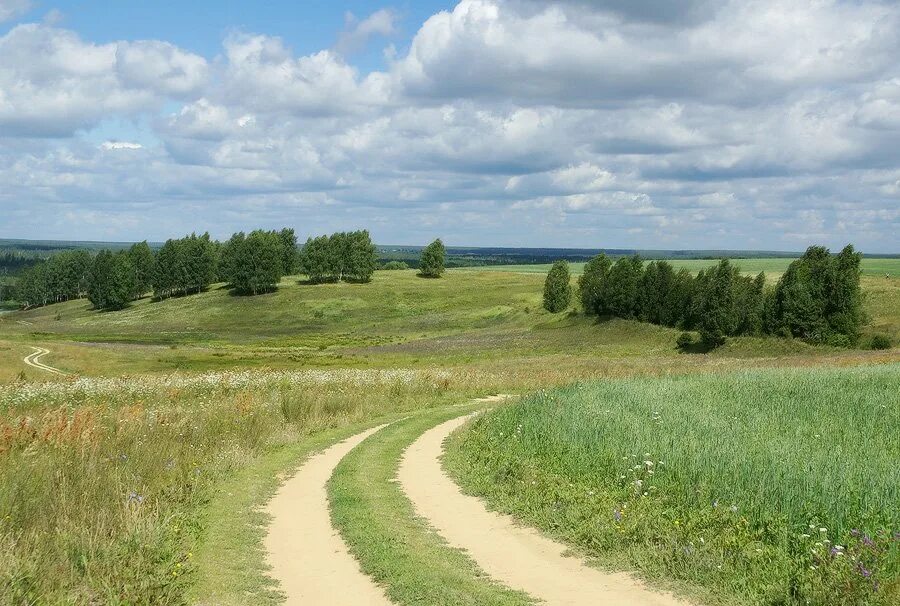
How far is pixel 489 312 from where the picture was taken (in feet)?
396

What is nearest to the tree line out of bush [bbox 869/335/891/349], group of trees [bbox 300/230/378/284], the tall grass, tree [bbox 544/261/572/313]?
group of trees [bbox 300/230/378/284]

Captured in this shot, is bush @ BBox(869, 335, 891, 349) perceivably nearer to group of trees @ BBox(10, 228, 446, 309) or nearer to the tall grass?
the tall grass

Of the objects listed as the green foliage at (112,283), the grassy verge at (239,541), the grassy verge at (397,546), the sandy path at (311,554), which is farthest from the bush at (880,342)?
the green foliage at (112,283)

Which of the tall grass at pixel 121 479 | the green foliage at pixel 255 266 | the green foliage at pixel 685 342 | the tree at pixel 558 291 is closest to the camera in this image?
the tall grass at pixel 121 479

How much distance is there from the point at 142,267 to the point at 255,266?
35.1 meters

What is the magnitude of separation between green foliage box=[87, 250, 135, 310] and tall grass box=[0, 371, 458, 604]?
446 feet

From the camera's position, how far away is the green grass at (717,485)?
8.52 metres

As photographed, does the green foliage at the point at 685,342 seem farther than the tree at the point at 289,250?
No

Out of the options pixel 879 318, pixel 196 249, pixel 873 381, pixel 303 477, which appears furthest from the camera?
pixel 196 249

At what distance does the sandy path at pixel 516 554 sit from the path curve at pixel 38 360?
151ft

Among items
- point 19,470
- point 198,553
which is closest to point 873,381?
point 198,553

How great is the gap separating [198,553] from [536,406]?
474 inches

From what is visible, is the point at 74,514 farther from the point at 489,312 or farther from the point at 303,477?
the point at 489,312

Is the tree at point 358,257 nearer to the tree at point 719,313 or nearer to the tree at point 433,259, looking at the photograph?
the tree at point 433,259
